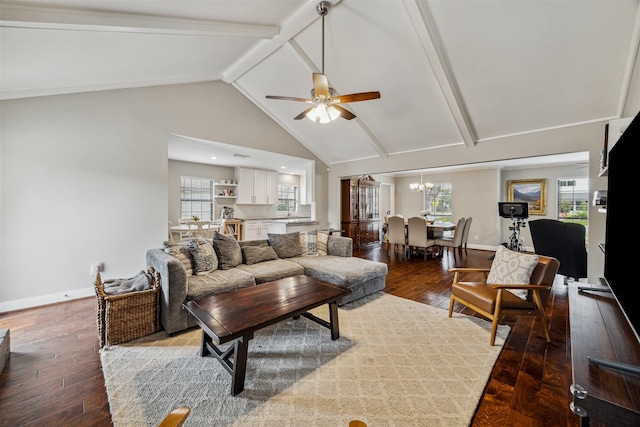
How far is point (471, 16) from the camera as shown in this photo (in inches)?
103

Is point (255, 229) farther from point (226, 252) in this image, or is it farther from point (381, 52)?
point (381, 52)

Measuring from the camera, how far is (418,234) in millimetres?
5730

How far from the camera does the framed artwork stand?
6695 mm

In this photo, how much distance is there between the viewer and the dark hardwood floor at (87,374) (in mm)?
1546

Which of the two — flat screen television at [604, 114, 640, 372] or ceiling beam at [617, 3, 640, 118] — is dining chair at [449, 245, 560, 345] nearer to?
flat screen television at [604, 114, 640, 372]

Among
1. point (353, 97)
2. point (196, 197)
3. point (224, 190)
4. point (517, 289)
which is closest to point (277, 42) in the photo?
point (353, 97)

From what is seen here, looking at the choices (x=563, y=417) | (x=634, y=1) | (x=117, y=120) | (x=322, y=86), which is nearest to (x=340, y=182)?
(x=322, y=86)

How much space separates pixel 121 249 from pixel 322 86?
349 cm

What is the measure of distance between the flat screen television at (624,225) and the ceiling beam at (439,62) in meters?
2.15

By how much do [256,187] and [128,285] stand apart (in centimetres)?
492

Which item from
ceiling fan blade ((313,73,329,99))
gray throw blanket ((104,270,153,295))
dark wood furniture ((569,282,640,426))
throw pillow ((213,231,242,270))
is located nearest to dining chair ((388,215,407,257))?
throw pillow ((213,231,242,270))

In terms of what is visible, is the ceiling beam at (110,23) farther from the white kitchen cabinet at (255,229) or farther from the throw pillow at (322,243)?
the white kitchen cabinet at (255,229)

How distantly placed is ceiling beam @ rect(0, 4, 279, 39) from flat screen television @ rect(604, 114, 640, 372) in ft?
11.1

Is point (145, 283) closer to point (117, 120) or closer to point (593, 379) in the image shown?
point (117, 120)
